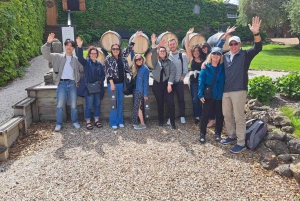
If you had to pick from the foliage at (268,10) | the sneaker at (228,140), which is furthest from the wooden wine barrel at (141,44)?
the foliage at (268,10)

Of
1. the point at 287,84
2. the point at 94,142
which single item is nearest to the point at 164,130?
the point at 94,142

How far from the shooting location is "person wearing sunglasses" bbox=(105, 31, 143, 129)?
5.02m

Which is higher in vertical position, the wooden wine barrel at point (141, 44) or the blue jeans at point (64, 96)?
the wooden wine barrel at point (141, 44)

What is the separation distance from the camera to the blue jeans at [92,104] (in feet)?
17.2

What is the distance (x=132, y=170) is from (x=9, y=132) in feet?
7.20

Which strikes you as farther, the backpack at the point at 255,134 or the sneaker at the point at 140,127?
the sneaker at the point at 140,127

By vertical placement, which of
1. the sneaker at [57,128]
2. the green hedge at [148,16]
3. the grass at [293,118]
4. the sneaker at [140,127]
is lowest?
the sneaker at [140,127]

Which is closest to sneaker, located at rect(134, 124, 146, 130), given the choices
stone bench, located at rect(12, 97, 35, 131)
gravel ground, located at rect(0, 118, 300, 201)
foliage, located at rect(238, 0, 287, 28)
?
gravel ground, located at rect(0, 118, 300, 201)

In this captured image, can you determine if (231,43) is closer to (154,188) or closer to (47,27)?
(154,188)

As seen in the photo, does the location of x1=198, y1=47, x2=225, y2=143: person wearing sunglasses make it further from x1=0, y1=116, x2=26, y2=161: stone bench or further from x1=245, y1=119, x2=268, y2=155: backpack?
x1=0, y1=116, x2=26, y2=161: stone bench

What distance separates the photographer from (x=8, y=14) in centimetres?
819

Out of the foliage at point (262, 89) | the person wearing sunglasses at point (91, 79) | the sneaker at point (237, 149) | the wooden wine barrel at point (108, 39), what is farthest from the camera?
the wooden wine barrel at point (108, 39)

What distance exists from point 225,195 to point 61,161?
236 cm

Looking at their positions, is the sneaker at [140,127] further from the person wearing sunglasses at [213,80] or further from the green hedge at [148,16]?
the green hedge at [148,16]
